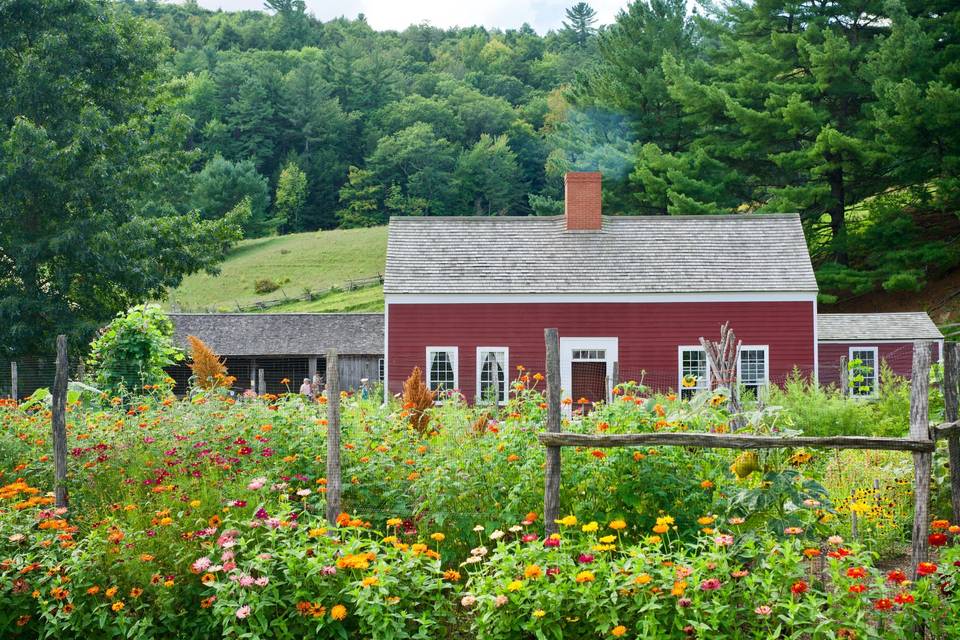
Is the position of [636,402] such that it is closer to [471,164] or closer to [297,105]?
[471,164]

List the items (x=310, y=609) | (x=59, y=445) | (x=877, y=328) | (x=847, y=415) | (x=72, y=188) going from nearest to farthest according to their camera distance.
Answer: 1. (x=310, y=609)
2. (x=59, y=445)
3. (x=847, y=415)
4. (x=72, y=188)
5. (x=877, y=328)

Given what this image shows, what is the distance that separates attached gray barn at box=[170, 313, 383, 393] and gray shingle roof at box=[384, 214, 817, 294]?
809 centimetres

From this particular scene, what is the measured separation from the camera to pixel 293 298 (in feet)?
175

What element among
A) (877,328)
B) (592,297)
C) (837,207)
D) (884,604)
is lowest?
(877,328)

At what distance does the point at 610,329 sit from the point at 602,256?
2090 millimetres

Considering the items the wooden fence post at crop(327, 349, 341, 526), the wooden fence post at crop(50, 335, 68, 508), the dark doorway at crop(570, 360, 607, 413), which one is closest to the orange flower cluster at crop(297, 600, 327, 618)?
the wooden fence post at crop(327, 349, 341, 526)

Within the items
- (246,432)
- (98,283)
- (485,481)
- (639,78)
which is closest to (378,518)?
(485,481)

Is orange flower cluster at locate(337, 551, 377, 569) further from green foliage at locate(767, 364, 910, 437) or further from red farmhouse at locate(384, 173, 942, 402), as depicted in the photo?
red farmhouse at locate(384, 173, 942, 402)

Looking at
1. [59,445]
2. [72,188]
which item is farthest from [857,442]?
[72,188]

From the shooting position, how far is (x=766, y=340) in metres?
22.7

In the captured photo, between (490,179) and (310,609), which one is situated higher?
(490,179)

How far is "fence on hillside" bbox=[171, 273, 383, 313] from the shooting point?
51.5 m

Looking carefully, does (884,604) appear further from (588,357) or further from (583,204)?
(583,204)

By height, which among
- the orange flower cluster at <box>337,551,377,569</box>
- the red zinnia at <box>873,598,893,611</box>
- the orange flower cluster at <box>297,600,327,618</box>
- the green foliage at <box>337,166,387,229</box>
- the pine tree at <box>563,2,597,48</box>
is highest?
the pine tree at <box>563,2,597,48</box>
